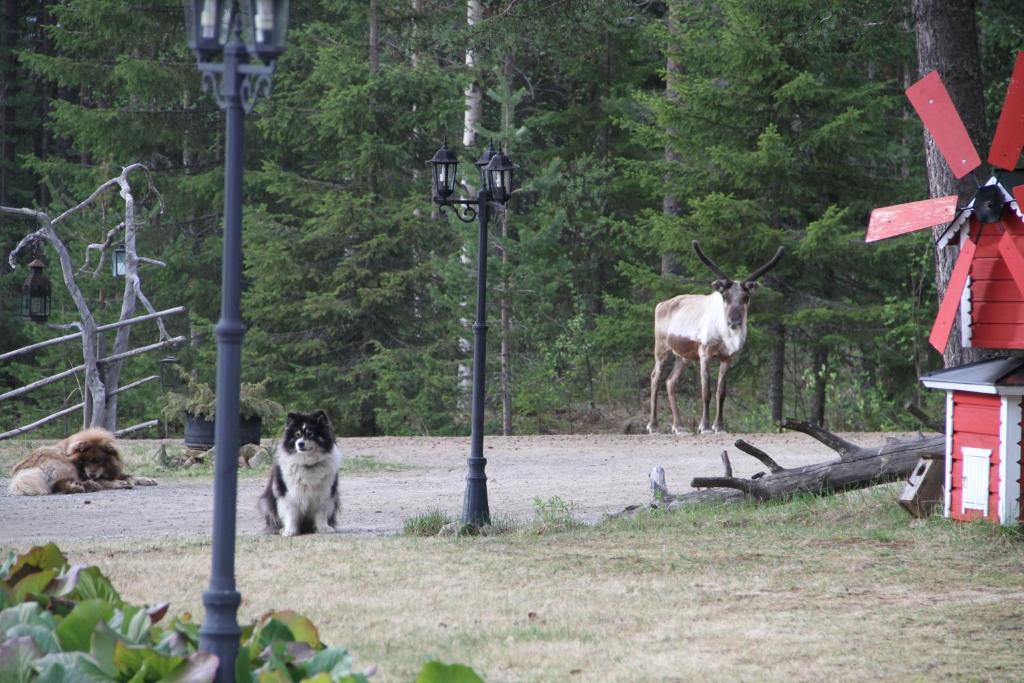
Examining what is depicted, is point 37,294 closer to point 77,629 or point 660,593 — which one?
point 660,593

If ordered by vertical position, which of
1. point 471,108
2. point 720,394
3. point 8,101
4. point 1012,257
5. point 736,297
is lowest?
point 720,394

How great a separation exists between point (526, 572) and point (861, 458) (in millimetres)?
4026

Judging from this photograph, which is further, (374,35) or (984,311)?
(374,35)

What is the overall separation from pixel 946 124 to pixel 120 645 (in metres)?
8.36

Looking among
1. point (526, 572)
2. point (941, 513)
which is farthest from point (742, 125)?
point (526, 572)

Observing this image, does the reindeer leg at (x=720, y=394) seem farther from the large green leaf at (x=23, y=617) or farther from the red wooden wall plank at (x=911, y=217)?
the large green leaf at (x=23, y=617)

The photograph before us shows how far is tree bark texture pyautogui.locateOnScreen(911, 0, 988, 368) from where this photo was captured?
1135 centimetres

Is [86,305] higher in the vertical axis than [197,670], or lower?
higher

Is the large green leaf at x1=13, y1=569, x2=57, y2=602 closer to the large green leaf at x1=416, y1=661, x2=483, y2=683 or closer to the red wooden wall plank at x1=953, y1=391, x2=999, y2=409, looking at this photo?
the large green leaf at x1=416, y1=661, x2=483, y2=683

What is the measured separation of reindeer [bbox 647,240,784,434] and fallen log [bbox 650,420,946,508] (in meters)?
6.87

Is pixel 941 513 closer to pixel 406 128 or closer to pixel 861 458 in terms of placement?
pixel 861 458

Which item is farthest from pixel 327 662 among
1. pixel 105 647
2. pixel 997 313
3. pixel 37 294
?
pixel 37 294

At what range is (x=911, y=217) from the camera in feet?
34.4

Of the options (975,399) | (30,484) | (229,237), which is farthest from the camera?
(30,484)
